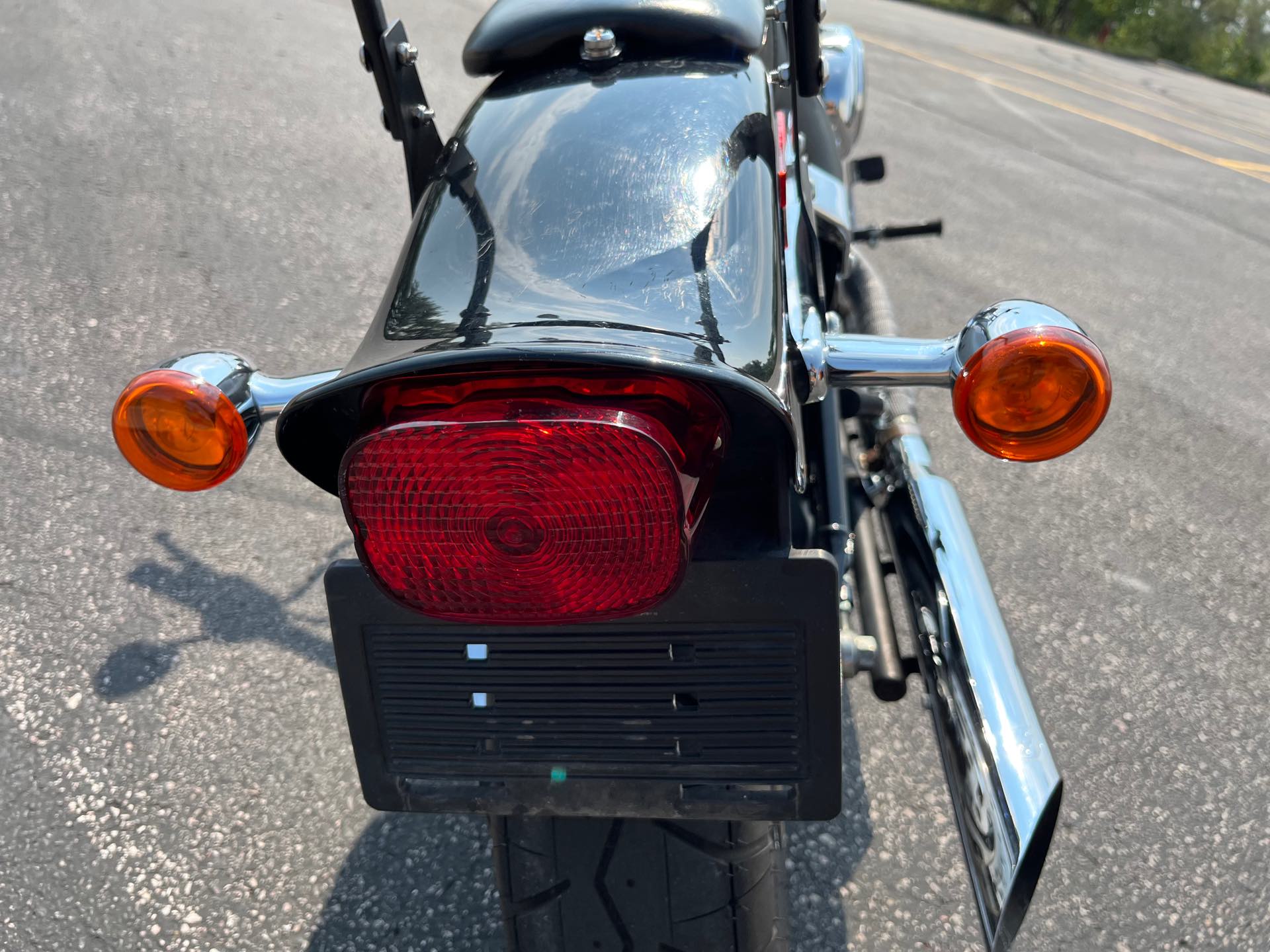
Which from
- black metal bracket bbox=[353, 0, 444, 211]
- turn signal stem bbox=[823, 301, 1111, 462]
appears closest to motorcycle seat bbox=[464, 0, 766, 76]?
black metal bracket bbox=[353, 0, 444, 211]

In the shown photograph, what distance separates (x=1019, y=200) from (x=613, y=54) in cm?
567

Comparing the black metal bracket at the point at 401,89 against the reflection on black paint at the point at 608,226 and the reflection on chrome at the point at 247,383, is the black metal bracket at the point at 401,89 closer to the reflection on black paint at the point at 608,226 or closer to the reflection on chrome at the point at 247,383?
the reflection on black paint at the point at 608,226

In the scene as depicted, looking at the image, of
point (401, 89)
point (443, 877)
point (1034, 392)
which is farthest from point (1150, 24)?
point (443, 877)

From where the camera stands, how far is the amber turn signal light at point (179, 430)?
4.41ft

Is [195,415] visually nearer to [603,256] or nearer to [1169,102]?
[603,256]

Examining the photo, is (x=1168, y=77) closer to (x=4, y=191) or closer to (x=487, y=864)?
(x=4, y=191)

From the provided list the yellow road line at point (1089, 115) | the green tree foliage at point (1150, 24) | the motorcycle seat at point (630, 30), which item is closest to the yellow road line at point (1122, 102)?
the yellow road line at point (1089, 115)

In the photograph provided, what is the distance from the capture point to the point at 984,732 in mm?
1360

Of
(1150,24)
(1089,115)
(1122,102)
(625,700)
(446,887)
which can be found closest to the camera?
(625,700)

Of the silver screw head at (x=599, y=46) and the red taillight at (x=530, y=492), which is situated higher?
the silver screw head at (x=599, y=46)

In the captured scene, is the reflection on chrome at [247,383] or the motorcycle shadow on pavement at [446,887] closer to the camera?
the reflection on chrome at [247,383]

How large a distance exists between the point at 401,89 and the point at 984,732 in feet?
4.73

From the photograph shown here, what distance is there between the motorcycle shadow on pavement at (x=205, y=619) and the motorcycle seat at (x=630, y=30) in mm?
1409

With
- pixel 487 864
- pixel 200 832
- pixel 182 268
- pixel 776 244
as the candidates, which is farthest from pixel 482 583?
pixel 182 268
